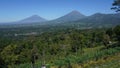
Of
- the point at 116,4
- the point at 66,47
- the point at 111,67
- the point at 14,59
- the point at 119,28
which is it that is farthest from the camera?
the point at 66,47

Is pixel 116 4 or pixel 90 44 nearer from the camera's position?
pixel 116 4

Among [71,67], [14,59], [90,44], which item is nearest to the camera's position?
[71,67]

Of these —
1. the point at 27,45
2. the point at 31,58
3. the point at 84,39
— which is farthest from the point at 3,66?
the point at 84,39

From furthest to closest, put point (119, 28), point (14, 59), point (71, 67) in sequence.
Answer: point (14, 59) < point (119, 28) < point (71, 67)

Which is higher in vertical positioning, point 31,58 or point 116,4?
point 116,4

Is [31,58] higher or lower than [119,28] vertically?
lower

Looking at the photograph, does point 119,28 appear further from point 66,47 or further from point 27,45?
point 27,45

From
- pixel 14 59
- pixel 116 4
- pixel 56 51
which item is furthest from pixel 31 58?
pixel 116 4

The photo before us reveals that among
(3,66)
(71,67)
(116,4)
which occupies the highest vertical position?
(116,4)

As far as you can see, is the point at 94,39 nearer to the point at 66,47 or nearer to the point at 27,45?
the point at 66,47
